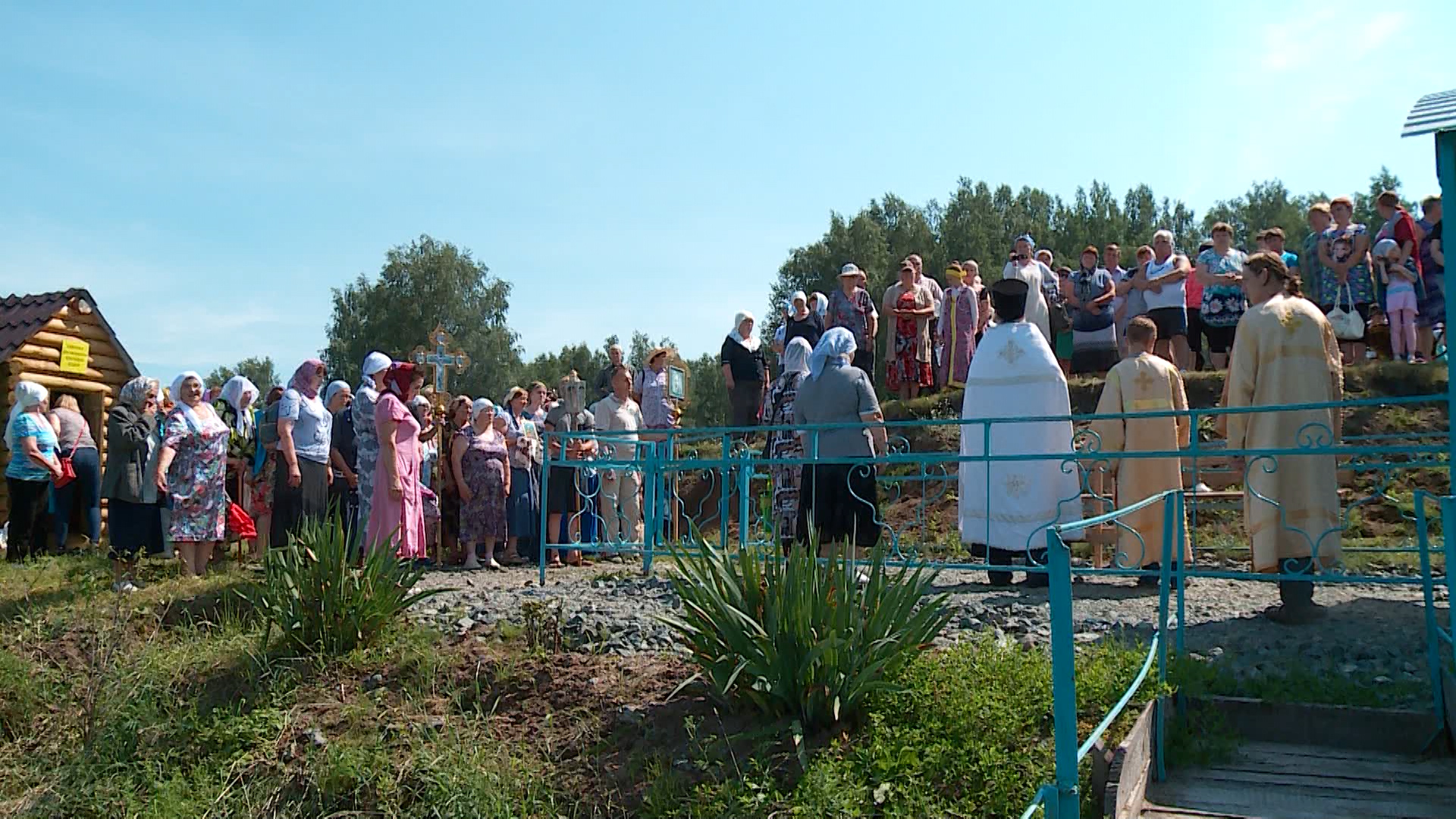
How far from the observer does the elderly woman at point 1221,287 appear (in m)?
13.1

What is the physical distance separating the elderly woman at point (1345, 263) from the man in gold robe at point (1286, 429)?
6.44 m

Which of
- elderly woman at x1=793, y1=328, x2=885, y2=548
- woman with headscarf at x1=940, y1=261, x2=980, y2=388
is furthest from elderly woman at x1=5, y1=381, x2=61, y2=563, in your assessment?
woman with headscarf at x1=940, y1=261, x2=980, y2=388

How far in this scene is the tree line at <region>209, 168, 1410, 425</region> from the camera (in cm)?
4731

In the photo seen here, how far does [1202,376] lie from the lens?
13.7 metres

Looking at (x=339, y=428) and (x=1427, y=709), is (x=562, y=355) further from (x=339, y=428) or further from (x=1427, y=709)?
(x=1427, y=709)

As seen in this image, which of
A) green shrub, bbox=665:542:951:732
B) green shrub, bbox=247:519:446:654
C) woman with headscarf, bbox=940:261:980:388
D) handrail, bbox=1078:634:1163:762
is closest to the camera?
handrail, bbox=1078:634:1163:762

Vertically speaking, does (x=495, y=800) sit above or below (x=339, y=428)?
below

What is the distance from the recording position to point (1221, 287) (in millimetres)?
13484

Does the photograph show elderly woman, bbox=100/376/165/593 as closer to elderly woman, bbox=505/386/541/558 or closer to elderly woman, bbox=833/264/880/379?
elderly woman, bbox=505/386/541/558

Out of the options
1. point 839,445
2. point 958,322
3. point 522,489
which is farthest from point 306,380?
point 958,322

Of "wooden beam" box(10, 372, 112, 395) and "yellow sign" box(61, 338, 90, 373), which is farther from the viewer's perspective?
"yellow sign" box(61, 338, 90, 373)

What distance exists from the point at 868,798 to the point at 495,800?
152 centimetres

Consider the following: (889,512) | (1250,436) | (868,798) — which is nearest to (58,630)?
(868,798)

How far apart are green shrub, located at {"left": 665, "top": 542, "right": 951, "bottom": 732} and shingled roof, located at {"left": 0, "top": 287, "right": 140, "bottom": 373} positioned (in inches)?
478
